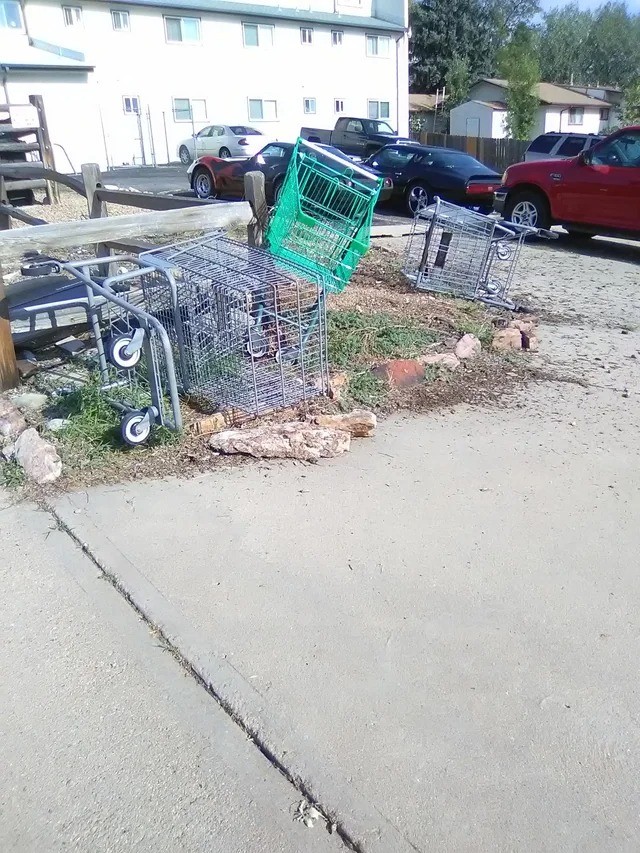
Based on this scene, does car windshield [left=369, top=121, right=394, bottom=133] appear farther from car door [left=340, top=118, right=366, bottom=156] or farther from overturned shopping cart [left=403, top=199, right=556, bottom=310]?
overturned shopping cart [left=403, top=199, right=556, bottom=310]

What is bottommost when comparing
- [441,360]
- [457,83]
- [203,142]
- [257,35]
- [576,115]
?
[576,115]

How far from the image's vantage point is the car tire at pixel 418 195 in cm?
1578

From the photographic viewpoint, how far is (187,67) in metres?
34.0

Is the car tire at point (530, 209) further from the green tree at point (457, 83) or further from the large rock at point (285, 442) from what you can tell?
the green tree at point (457, 83)

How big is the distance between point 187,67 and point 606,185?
90.2 feet

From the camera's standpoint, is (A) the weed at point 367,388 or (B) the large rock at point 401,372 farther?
(B) the large rock at point 401,372

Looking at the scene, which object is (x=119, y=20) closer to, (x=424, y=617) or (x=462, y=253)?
(x=462, y=253)

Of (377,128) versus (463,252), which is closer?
(463,252)

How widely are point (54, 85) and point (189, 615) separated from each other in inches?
1250

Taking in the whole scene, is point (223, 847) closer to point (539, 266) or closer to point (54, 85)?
point (539, 266)

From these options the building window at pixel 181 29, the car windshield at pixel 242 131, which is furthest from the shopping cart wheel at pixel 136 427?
the building window at pixel 181 29

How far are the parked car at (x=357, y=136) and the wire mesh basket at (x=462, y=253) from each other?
14.7m

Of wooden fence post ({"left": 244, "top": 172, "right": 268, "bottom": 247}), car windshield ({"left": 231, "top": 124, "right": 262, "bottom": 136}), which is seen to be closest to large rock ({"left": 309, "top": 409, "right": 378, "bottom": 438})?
wooden fence post ({"left": 244, "top": 172, "right": 268, "bottom": 247})

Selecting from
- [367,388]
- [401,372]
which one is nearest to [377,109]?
[401,372]
